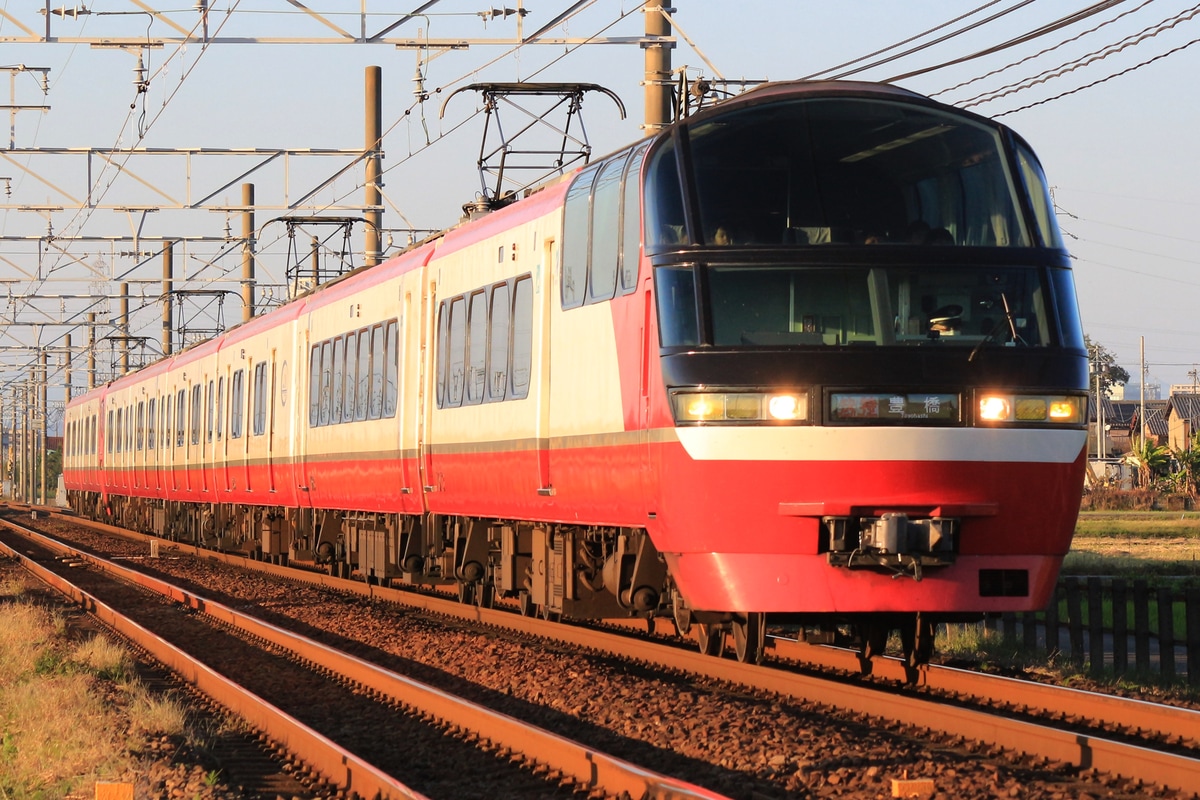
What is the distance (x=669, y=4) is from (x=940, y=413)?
8.18 m

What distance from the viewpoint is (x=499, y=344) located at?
13461mm

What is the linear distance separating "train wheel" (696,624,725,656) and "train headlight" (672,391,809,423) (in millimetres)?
2787

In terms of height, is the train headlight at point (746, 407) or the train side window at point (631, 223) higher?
the train side window at point (631, 223)

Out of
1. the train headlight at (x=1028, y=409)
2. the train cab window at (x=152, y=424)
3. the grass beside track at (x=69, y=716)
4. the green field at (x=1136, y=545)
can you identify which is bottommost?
the green field at (x=1136, y=545)

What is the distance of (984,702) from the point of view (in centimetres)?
1007

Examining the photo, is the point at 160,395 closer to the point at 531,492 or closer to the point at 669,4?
the point at 669,4

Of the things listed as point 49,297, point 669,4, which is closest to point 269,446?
point 669,4

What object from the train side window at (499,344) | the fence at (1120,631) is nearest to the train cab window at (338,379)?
the train side window at (499,344)

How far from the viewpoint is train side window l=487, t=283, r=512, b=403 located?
13.2 metres

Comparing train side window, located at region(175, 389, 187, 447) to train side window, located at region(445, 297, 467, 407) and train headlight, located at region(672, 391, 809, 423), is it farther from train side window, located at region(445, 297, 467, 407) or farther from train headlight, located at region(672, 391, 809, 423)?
train headlight, located at region(672, 391, 809, 423)

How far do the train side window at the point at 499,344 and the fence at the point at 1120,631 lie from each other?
415cm

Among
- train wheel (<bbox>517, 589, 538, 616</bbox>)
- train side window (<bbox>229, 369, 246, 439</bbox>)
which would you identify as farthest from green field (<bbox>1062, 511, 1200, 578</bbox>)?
train side window (<bbox>229, 369, 246, 439</bbox>)

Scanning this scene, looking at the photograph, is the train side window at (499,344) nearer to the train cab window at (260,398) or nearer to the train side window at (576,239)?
the train side window at (576,239)

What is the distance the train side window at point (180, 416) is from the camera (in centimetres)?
3231
